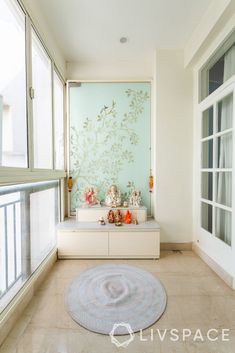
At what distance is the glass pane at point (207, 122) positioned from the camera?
2.27m

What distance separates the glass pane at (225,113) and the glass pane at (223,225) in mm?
871

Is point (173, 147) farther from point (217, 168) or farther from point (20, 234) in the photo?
point (20, 234)

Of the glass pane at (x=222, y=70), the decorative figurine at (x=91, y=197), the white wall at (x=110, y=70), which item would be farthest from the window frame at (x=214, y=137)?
the decorative figurine at (x=91, y=197)

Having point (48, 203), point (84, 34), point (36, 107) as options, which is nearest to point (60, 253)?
point (48, 203)

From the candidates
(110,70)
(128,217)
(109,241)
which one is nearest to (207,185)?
(128,217)

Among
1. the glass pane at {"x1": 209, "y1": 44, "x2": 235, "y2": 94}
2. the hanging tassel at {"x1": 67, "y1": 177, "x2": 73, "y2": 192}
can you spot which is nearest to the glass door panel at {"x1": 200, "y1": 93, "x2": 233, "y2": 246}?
the glass pane at {"x1": 209, "y1": 44, "x2": 235, "y2": 94}

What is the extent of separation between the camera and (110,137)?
2822mm

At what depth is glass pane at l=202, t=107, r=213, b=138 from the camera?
7.46 ft

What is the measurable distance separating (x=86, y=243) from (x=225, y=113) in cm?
213

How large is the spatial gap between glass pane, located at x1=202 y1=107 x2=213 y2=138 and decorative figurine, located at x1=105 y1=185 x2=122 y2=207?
1357mm

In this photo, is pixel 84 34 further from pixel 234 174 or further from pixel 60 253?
pixel 60 253

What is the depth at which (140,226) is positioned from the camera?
7.95ft

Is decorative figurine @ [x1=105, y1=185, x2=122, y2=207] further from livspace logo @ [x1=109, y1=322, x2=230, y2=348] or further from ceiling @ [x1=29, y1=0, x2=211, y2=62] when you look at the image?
ceiling @ [x1=29, y1=0, x2=211, y2=62]

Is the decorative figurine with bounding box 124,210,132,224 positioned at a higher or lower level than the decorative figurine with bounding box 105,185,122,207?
lower
